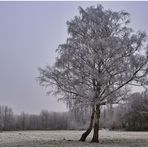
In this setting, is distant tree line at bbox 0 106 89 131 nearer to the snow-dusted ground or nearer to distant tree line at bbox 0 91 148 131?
distant tree line at bbox 0 91 148 131

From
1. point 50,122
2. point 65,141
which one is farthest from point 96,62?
point 50,122

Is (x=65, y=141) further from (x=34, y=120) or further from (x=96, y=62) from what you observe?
(x=34, y=120)

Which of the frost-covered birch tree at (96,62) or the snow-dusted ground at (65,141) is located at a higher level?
the frost-covered birch tree at (96,62)

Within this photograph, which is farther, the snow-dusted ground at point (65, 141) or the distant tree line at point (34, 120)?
the distant tree line at point (34, 120)

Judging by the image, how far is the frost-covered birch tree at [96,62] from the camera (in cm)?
2113

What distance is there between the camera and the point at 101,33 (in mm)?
22219

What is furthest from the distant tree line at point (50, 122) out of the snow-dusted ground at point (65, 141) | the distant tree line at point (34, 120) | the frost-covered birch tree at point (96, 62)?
the frost-covered birch tree at point (96, 62)

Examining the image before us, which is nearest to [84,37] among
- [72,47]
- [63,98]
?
[72,47]

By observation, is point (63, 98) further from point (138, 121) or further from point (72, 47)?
point (138, 121)

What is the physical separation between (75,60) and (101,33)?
2.93 meters

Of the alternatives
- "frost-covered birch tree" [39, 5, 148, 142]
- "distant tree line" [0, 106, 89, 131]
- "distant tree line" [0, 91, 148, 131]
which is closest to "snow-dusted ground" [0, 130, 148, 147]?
"frost-covered birch tree" [39, 5, 148, 142]

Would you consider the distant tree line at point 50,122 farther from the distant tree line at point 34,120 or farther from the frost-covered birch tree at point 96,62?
the frost-covered birch tree at point 96,62

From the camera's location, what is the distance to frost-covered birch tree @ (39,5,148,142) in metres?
21.1

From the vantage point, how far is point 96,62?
21438mm
